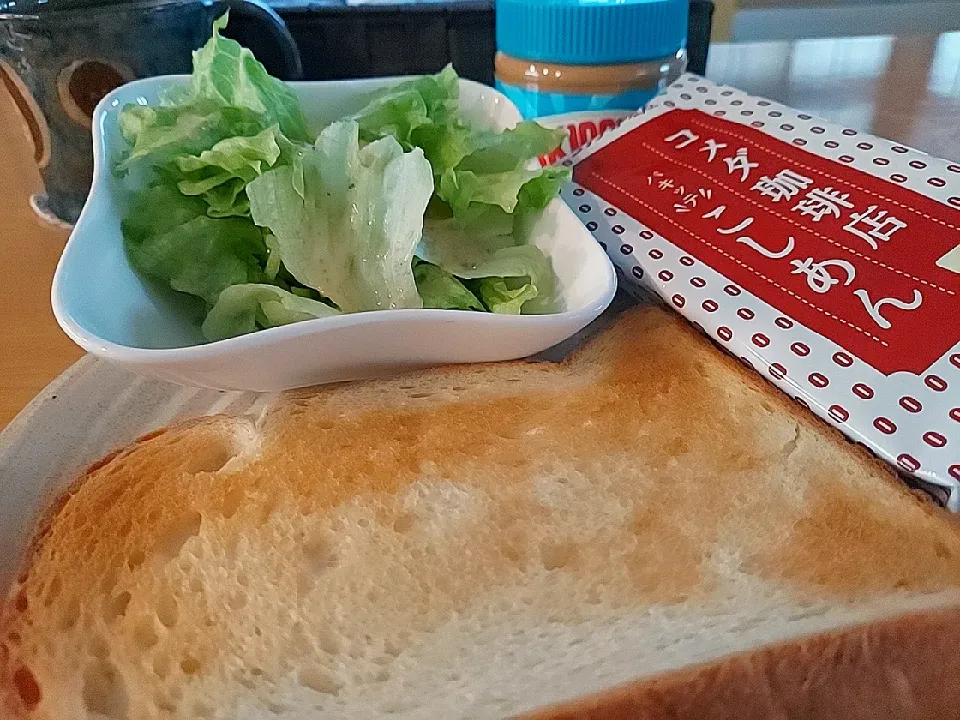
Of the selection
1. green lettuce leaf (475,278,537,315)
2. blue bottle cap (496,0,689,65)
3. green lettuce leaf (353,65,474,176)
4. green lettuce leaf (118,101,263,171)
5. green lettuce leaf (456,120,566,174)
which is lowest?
green lettuce leaf (475,278,537,315)

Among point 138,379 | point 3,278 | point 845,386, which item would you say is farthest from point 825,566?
point 3,278

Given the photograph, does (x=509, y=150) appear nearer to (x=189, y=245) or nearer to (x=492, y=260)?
(x=492, y=260)

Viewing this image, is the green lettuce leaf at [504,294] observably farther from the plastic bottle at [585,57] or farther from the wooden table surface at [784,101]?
the wooden table surface at [784,101]

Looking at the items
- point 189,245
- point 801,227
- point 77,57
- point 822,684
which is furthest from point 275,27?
point 822,684

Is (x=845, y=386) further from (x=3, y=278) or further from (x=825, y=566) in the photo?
(x=3, y=278)

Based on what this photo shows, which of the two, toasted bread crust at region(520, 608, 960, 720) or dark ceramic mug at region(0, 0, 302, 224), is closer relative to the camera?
toasted bread crust at region(520, 608, 960, 720)

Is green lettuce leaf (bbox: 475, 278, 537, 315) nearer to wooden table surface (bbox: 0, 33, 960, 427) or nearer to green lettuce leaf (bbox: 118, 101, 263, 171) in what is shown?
green lettuce leaf (bbox: 118, 101, 263, 171)

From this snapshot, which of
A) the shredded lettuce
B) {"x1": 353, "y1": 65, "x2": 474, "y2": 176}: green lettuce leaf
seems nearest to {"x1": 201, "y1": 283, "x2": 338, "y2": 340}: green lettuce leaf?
the shredded lettuce
